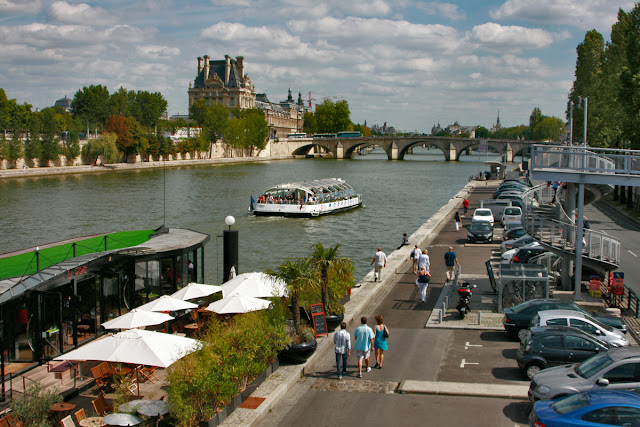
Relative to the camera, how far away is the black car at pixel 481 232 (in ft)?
107

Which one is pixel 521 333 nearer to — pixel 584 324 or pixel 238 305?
pixel 584 324

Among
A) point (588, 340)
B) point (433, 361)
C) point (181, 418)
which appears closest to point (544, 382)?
point (588, 340)

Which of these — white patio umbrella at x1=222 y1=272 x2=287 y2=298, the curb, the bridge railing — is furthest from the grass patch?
the bridge railing

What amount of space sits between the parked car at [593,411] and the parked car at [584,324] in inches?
189

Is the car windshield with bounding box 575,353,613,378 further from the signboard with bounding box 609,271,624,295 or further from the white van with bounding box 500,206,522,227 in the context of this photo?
the white van with bounding box 500,206,522,227

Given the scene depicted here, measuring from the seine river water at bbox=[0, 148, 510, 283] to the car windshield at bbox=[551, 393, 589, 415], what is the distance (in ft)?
62.3

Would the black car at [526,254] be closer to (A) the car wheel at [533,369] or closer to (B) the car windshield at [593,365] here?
(A) the car wheel at [533,369]

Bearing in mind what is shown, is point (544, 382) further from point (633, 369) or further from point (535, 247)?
point (535, 247)

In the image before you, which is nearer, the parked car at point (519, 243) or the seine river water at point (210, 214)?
the parked car at point (519, 243)

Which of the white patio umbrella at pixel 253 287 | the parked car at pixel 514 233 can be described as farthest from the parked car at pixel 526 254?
the white patio umbrella at pixel 253 287

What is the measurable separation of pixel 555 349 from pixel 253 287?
782 centimetres

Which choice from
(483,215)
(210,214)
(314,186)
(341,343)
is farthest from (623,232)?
(341,343)

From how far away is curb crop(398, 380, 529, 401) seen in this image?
38.8ft

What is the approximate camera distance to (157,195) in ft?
212
